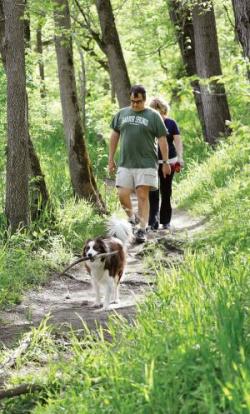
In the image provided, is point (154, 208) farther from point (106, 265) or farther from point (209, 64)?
point (209, 64)

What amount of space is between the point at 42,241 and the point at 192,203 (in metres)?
4.38

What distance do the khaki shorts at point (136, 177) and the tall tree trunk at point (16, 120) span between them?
1.40 m

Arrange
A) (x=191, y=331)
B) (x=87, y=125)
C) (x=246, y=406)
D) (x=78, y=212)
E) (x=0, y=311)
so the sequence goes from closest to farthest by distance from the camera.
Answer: (x=246, y=406), (x=191, y=331), (x=0, y=311), (x=78, y=212), (x=87, y=125)

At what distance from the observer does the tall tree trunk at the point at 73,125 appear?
12961 mm

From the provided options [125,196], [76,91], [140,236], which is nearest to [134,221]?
[140,236]

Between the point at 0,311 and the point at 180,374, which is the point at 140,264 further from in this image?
the point at 180,374

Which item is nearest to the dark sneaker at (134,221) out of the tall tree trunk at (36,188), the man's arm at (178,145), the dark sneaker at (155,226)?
the dark sneaker at (155,226)

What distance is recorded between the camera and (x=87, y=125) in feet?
78.9

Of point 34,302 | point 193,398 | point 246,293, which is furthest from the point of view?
point 34,302

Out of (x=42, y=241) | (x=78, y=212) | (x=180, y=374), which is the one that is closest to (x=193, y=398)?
(x=180, y=374)

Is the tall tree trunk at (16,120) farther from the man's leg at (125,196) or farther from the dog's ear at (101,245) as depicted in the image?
the dog's ear at (101,245)

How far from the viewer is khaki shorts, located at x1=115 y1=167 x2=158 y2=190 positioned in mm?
10435

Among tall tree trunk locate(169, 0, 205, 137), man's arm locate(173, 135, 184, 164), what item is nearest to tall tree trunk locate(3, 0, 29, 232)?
man's arm locate(173, 135, 184, 164)

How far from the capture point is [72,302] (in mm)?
8109
